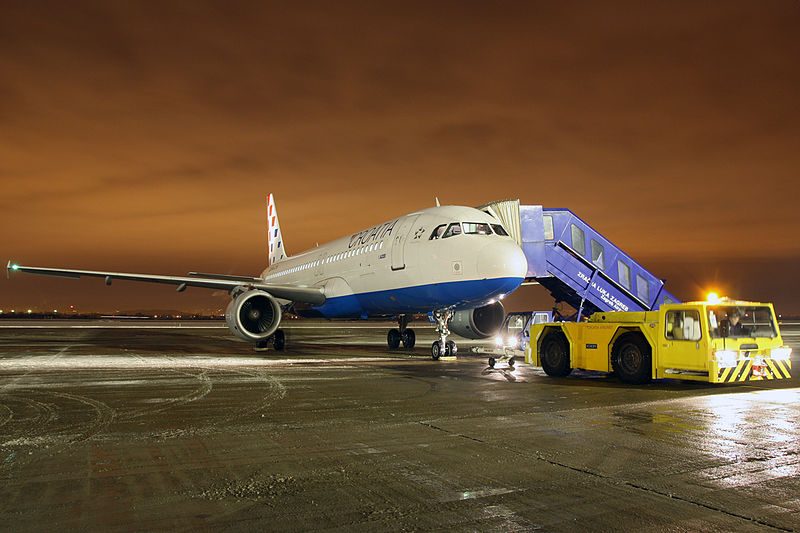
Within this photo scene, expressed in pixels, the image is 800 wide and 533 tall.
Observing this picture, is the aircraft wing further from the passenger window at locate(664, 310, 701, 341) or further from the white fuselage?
the passenger window at locate(664, 310, 701, 341)

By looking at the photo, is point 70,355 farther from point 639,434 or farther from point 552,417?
point 639,434

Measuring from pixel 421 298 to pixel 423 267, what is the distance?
95cm

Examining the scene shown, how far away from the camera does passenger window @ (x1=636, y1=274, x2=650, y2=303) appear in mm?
19203

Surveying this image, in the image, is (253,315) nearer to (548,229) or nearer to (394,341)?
(394,341)

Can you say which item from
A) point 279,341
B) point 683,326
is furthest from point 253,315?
point 683,326

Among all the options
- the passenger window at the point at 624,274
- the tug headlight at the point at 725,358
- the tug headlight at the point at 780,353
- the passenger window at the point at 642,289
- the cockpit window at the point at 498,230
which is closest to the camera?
the tug headlight at the point at 725,358

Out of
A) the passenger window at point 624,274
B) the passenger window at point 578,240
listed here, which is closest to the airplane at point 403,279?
the passenger window at point 578,240

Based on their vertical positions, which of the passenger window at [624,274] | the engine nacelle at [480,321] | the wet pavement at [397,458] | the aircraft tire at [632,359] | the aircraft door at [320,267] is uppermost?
the aircraft door at [320,267]

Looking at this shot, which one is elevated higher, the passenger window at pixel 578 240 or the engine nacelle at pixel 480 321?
the passenger window at pixel 578 240

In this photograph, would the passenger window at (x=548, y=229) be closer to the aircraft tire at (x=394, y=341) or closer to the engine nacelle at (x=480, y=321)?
the engine nacelle at (x=480, y=321)

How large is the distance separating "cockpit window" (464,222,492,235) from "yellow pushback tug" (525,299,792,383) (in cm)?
391

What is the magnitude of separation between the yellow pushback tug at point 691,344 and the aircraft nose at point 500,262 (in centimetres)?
245

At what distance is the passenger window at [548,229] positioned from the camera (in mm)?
18438

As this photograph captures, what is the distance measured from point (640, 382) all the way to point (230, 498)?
29.3ft
